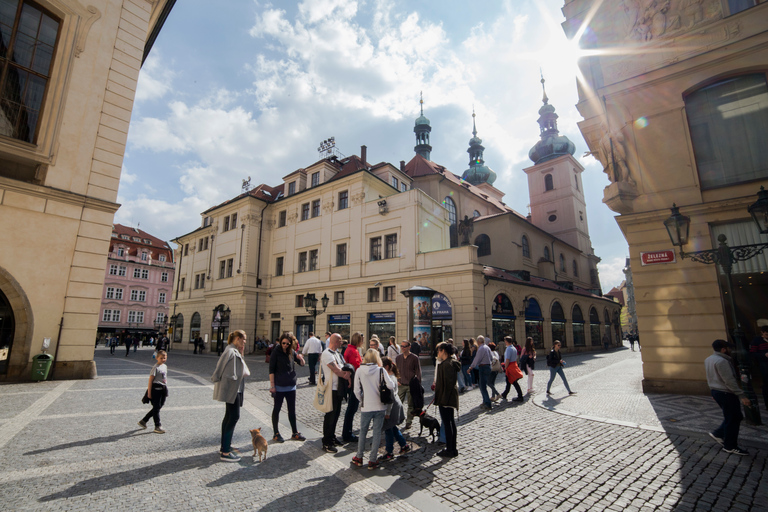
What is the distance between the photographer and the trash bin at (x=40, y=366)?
461 inches

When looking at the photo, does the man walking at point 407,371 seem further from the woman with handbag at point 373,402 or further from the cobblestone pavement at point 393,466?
the woman with handbag at point 373,402

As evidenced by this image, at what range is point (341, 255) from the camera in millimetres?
28375

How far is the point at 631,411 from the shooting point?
28.2ft

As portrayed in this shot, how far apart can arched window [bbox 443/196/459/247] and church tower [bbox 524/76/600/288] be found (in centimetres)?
1983

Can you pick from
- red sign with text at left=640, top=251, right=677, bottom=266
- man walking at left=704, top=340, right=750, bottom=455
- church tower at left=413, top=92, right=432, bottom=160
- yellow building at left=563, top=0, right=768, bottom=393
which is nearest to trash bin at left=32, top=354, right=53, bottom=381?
man walking at left=704, top=340, right=750, bottom=455

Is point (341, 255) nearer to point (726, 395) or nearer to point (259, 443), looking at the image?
point (259, 443)

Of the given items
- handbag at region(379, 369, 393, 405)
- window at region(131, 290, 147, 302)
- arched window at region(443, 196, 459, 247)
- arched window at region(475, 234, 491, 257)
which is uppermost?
arched window at region(443, 196, 459, 247)

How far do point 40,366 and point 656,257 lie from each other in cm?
1990

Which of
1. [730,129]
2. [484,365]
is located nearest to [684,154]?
[730,129]

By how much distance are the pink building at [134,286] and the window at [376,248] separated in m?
43.1

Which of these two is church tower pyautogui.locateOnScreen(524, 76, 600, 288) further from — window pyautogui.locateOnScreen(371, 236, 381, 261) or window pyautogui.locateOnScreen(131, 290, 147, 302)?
window pyautogui.locateOnScreen(131, 290, 147, 302)

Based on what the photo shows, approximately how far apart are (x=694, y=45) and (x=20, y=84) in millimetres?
22597

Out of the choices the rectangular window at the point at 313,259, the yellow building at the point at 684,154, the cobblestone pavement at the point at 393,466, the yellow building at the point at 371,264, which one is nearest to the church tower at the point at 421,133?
the yellow building at the point at 371,264

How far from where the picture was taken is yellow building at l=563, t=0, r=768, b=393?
10352mm
